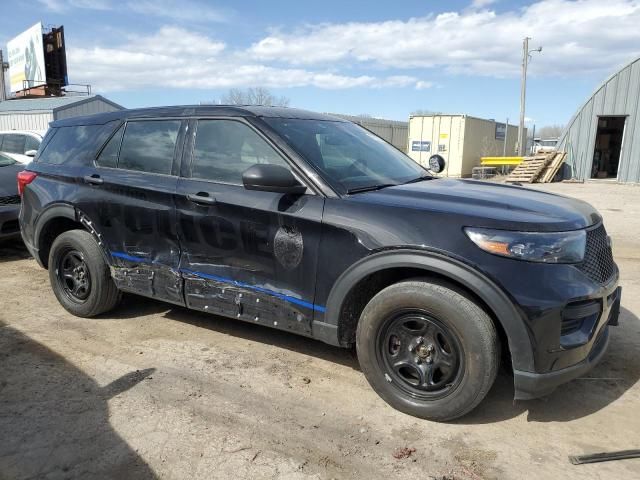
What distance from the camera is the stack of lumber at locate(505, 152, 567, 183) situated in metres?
20.2

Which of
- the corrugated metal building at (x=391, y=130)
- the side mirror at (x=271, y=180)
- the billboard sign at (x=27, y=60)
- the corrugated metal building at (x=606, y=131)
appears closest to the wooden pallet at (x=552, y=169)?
the corrugated metal building at (x=606, y=131)

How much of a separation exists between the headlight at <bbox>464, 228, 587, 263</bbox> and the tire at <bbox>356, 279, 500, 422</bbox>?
13.0 inches

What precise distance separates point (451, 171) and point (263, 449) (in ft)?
79.3

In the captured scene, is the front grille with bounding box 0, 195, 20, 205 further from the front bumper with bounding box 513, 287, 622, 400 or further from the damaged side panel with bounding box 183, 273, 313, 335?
the front bumper with bounding box 513, 287, 622, 400

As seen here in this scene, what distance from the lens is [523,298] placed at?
2.58 metres

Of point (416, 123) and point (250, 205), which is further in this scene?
point (416, 123)

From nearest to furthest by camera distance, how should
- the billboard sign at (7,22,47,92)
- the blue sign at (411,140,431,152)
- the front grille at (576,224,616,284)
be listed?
1. the front grille at (576,224,616,284)
2. the blue sign at (411,140,431,152)
3. the billboard sign at (7,22,47,92)

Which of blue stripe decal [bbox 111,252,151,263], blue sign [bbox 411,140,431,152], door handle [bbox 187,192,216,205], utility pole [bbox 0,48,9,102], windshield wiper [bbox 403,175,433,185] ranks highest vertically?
utility pole [bbox 0,48,9,102]

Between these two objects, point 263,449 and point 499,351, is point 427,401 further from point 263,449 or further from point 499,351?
point 263,449

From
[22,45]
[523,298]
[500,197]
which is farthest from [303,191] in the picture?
[22,45]

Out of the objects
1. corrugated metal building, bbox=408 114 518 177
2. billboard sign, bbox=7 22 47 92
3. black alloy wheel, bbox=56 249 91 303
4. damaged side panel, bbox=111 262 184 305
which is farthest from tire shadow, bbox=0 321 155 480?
billboard sign, bbox=7 22 47 92

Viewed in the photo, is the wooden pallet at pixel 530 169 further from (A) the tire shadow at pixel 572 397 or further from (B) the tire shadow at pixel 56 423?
(B) the tire shadow at pixel 56 423

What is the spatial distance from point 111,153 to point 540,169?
19.4 metres

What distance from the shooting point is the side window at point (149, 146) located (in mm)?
3898
